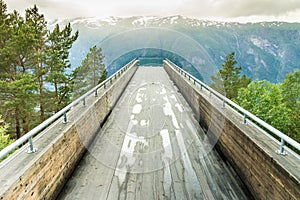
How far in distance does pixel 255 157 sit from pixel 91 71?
25.2 meters

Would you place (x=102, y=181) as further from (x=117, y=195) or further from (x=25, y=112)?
(x=25, y=112)

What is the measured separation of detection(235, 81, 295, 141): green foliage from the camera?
18.4m

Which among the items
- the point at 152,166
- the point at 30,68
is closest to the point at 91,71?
the point at 30,68

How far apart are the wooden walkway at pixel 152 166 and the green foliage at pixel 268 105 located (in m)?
16.0

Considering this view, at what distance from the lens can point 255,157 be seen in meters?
2.60

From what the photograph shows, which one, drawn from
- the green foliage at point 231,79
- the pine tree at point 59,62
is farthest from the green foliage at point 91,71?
the green foliage at point 231,79

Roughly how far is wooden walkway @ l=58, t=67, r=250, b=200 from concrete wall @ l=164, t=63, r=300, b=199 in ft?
0.68

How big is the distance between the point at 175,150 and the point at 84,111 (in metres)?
1.70

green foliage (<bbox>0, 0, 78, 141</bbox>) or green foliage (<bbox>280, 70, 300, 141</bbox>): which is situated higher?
green foliage (<bbox>0, 0, 78, 141</bbox>)

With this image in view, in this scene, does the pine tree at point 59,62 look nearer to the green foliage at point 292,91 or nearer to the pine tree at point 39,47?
the pine tree at point 39,47

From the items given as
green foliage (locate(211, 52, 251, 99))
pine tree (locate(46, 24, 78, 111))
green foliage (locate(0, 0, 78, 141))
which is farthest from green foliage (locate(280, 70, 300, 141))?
green foliage (locate(0, 0, 78, 141))

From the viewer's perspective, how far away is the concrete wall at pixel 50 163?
75.1 inches

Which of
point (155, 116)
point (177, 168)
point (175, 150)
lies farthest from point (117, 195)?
point (155, 116)

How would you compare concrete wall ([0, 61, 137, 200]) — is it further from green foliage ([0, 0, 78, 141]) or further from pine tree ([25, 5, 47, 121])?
pine tree ([25, 5, 47, 121])
